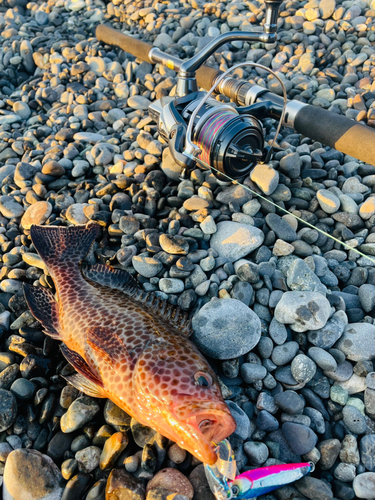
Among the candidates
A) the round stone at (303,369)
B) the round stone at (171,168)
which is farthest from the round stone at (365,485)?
the round stone at (171,168)

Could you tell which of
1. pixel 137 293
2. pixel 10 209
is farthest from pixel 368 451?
pixel 10 209

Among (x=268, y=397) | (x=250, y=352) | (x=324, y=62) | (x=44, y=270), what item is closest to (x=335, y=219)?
(x=250, y=352)

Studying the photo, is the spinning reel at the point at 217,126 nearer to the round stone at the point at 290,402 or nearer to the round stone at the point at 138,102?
the round stone at the point at 138,102

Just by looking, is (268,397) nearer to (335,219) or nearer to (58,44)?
(335,219)

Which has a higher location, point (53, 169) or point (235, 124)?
point (235, 124)

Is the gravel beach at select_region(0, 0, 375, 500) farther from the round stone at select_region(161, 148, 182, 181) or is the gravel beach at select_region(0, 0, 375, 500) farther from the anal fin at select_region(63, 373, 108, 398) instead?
the anal fin at select_region(63, 373, 108, 398)

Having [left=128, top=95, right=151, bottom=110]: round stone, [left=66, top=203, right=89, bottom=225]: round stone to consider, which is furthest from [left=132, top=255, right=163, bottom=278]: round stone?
[left=128, top=95, right=151, bottom=110]: round stone

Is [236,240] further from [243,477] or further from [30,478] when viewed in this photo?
[30,478]
